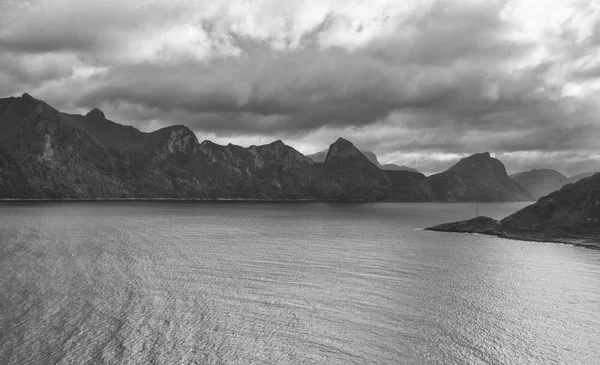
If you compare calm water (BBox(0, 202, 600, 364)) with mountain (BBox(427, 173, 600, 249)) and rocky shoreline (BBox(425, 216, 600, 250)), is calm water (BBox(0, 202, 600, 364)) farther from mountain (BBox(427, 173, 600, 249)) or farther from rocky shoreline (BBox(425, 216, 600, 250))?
mountain (BBox(427, 173, 600, 249))

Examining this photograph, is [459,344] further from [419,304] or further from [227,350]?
[227,350]

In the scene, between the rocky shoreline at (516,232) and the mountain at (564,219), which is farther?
the mountain at (564,219)

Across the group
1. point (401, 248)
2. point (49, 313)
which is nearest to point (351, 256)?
point (401, 248)

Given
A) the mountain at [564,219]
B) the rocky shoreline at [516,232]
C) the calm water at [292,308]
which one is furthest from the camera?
the mountain at [564,219]

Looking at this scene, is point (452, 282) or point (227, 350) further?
point (452, 282)

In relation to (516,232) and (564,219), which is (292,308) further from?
(564,219)

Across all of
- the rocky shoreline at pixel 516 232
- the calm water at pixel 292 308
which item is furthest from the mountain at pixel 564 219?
the calm water at pixel 292 308

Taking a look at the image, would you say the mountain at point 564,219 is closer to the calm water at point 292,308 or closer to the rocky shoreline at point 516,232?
the rocky shoreline at point 516,232
